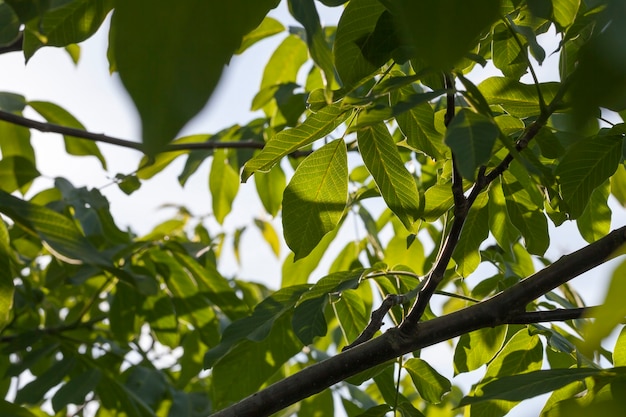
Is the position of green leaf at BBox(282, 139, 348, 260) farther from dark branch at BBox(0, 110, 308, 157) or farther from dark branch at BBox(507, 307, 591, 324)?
dark branch at BBox(0, 110, 308, 157)

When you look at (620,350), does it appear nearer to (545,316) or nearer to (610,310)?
(545,316)

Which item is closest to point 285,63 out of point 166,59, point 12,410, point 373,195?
point 373,195

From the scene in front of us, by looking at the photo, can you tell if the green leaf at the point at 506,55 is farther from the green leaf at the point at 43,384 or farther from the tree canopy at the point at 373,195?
the green leaf at the point at 43,384

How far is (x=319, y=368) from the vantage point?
54 cm

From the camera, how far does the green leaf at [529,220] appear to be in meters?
0.65

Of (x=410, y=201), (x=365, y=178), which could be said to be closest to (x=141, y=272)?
(x=365, y=178)

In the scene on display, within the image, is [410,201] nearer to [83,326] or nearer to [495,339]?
[495,339]

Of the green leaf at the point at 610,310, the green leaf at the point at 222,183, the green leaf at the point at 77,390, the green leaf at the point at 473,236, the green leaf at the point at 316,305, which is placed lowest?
the green leaf at the point at 610,310

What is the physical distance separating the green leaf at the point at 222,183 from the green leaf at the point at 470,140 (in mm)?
971

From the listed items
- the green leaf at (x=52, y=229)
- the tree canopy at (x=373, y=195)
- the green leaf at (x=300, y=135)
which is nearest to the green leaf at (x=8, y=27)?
the tree canopy at (x=373, y=195)

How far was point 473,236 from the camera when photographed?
2.26ft

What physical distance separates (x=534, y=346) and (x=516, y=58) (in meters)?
0.27

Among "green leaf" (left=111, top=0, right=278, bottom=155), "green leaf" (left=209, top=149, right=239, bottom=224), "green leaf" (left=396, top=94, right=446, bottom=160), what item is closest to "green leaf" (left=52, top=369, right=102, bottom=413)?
"green leaf" (left=209, top=149, right=239, bottom=224)

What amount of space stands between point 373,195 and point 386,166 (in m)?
0.27
